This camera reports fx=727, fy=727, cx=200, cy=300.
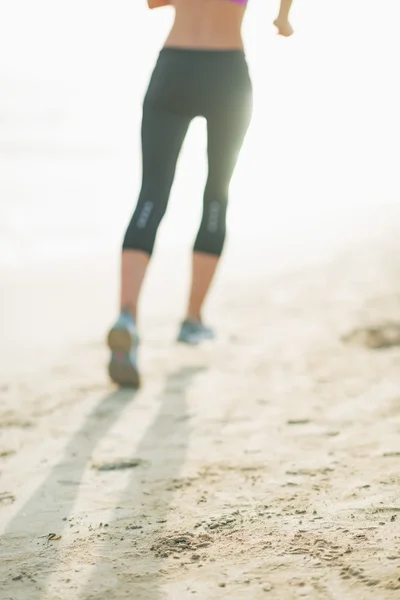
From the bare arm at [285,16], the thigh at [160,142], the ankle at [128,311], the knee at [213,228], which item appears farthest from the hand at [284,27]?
the ankle at [128,311]

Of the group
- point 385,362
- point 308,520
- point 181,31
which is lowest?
point 385,362

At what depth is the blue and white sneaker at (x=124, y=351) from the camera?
236 cm

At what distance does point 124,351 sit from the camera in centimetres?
239

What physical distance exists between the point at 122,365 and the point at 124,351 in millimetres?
51

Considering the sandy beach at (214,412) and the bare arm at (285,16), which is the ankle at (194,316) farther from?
the bare arm at (285,16)

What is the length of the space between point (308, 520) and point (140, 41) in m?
20.6

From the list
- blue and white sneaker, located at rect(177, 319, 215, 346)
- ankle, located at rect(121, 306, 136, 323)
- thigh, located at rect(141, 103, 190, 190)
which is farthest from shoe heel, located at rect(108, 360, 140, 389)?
thigh, located at rect(141, 103, 190, 190)

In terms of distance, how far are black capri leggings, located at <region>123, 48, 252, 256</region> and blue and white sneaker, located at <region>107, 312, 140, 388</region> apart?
262 millimetres

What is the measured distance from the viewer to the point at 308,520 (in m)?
1.36

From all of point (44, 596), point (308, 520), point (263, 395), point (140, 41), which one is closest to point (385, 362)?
point (263, 395)

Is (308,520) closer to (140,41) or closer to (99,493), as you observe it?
(99,493)

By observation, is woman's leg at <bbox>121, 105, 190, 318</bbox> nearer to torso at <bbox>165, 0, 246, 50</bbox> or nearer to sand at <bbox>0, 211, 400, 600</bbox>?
torso at <bbox>165, 0, 246, 50</bbox>

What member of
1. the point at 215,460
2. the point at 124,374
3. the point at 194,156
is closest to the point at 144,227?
the point at 124,374

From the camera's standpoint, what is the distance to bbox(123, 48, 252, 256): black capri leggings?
7.82ft
